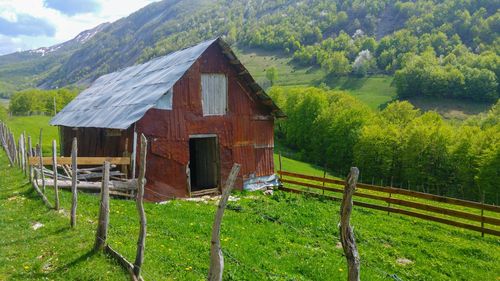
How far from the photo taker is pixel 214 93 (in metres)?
20.0

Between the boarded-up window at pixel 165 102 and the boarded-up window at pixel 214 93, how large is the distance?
1797mm

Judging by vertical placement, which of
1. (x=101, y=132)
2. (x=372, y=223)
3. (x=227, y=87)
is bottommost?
(x=372, y=223)

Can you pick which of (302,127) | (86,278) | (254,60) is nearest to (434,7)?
(254,60)

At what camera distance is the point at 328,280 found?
9.95 meters

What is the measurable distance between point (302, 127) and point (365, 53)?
10302 centimetres

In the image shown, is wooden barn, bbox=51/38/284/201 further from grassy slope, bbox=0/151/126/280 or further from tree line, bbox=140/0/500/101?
tree line, bbox=140/0/500/101

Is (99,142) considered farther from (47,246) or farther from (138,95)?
(47,246)

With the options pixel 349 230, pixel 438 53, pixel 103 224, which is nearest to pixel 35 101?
pixel 103 224

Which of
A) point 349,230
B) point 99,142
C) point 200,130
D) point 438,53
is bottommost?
point 99,142

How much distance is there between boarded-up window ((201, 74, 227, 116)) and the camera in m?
19.7

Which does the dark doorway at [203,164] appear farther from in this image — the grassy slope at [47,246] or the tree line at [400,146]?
the tree line at [400,146]

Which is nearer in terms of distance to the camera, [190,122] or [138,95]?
[190,122]

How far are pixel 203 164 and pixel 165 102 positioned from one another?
234 inches

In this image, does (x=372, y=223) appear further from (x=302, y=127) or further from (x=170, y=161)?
(x=302, y=127)
